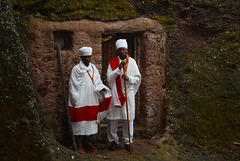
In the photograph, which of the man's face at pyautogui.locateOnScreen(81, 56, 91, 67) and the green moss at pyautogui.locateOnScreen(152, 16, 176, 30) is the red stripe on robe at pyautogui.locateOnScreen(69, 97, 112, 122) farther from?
the green moss at pyautogui.locateOnScreen(152, 16, 176, 30)

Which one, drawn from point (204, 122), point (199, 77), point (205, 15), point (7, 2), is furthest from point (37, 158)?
point (205, 15)

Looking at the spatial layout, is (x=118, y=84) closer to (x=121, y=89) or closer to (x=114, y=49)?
(x=121, y=89)

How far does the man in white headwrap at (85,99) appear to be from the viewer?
195 inches

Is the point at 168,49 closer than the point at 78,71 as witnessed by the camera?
No

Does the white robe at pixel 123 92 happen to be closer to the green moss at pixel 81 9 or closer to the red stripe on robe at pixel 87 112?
the red stripe on robe at pixel 87 112

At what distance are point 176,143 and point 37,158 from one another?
11.2 ft

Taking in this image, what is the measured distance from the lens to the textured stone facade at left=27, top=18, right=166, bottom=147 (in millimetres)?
5223

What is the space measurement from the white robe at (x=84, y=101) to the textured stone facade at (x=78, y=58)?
0.55m

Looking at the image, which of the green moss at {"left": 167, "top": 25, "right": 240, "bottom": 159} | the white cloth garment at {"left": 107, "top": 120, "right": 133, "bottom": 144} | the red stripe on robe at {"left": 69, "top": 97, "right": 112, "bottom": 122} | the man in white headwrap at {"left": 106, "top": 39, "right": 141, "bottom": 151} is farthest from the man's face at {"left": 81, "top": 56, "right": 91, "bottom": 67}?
the green moss at {"left": 167, "top": 25, "right": 240, "bottom": 159}

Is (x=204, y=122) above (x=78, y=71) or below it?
below

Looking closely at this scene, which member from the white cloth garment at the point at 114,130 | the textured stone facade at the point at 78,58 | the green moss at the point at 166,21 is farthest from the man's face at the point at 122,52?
the green moss at the point at 166,21

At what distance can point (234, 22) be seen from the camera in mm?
7211

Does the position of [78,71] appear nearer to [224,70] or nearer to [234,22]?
[224,70]

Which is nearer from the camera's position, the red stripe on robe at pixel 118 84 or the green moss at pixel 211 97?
the red stripe on robe at pixel 118 84
